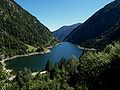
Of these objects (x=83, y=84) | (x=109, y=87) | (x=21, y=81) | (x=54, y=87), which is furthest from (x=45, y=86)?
(x=21, y=81)

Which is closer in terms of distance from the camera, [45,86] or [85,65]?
[45,86]

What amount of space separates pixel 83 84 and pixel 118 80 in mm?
7916

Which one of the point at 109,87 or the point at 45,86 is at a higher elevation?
the point at 45,86

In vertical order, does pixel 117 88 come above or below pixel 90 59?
below

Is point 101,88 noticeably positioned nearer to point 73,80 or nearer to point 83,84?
point 83,84

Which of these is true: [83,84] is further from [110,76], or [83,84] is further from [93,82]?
[110,76]

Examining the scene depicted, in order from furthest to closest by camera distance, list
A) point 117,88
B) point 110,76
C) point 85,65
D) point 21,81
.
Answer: point 21,81, point 85,65, point 110,76, point 117,88

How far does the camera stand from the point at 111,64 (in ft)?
190

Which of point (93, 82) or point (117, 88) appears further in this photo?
point (93, 82)

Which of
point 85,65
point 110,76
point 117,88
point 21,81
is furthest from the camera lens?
point 21,81

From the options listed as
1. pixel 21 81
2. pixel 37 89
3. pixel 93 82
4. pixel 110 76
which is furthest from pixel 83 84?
pixel 21 81

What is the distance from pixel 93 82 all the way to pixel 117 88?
7148 mm

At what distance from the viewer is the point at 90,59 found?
63500 millimetres

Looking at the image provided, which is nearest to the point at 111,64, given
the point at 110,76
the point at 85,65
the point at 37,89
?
the point at 110,76
